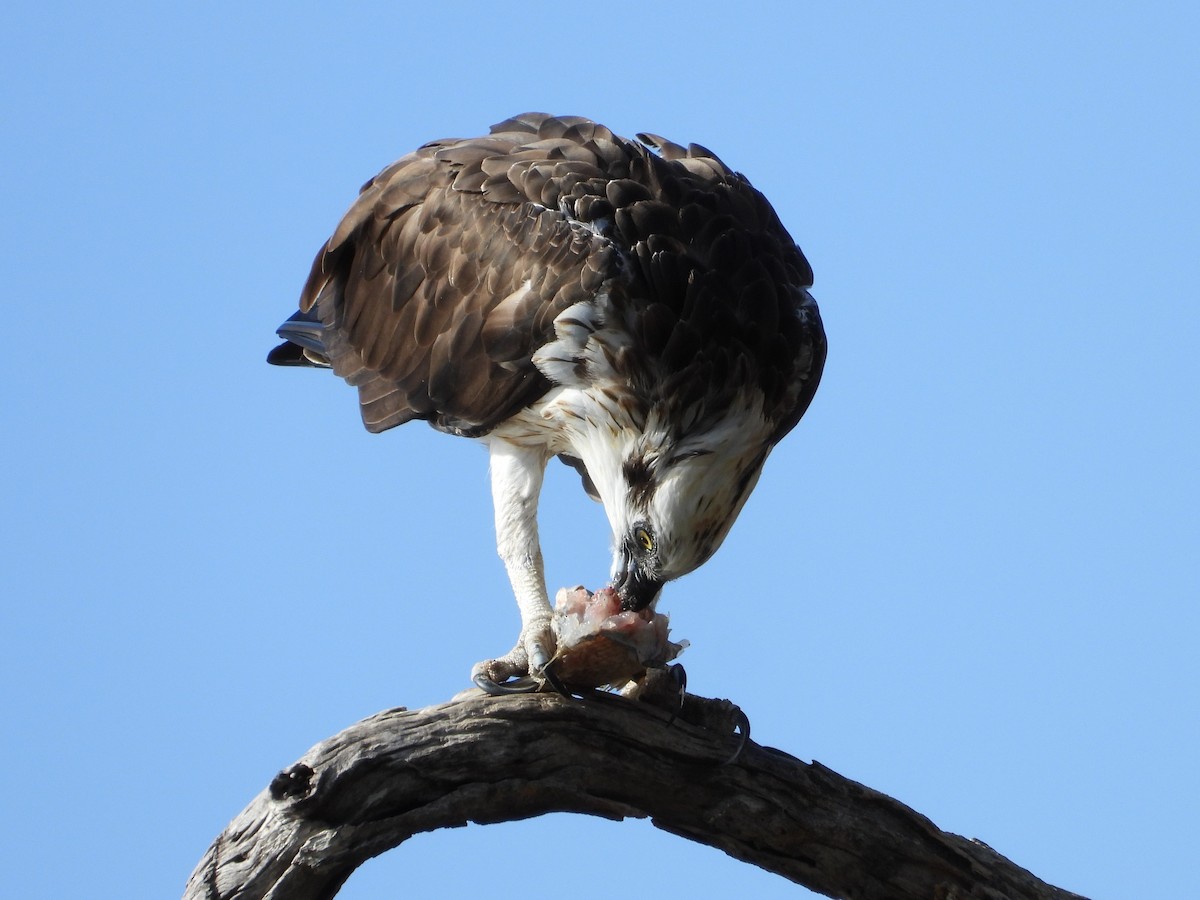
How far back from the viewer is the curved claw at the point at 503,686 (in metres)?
5.69

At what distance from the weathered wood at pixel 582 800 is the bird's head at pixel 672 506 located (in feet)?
1.70

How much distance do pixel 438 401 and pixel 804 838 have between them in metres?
2.33

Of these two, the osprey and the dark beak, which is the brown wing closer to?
the osprey

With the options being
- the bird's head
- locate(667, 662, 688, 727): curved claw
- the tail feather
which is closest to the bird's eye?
the bird's head

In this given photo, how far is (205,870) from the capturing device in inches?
198

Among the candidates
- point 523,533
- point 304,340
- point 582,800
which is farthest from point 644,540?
point 304,340

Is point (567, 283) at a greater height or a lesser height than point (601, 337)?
greater

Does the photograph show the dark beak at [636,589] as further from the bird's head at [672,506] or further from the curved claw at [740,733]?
the curved claw at [740,733]

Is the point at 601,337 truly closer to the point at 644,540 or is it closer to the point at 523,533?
the point at 644,540

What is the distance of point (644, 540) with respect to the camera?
19.9 ft

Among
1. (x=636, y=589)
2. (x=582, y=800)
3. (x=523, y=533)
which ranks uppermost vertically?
(x=523, y=533)

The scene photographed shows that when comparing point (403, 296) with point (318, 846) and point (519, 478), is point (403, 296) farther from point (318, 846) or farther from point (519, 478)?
point (318, 846)

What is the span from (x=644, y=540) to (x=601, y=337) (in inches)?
31.4

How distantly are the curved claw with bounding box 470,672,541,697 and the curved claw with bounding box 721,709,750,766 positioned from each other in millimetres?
751
